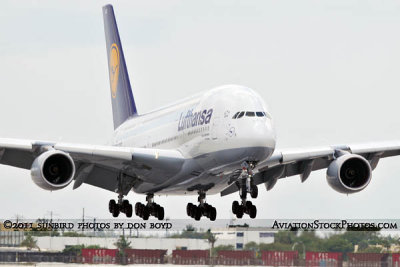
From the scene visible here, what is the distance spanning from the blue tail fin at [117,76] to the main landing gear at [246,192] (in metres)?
15.4

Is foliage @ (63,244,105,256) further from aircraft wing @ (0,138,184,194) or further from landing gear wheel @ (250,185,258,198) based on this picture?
landing gear wheel @ (250,185,258,198)

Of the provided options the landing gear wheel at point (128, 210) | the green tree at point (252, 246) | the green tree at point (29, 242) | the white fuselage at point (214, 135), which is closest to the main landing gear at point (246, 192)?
the white fuselage at point (214, 135)

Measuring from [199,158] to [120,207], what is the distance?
9681mm

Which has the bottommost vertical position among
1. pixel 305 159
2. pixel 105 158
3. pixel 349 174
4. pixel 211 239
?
pixel 211 239

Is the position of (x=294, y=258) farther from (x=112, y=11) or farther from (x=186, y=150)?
(x=112, y=11)

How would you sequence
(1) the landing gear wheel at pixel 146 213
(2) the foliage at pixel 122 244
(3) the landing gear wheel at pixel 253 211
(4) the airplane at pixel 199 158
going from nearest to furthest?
(4) the airplane at pixel 199 158, (3) the landing gear wheel at pixel 253 211, (2) the foliage at pixel 122 244, (1) the landing gear wheel at pixel 146 213

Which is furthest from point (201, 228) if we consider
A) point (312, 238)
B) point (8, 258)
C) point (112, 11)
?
point (112, 11)

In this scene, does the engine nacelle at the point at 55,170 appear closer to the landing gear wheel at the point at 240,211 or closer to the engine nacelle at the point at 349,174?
the landing gear wheel at the point at 240,211

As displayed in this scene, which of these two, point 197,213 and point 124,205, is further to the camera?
point 124,205

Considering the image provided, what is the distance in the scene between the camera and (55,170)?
47.5m

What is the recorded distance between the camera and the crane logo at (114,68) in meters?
69.9

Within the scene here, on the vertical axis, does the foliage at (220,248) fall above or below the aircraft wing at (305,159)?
below

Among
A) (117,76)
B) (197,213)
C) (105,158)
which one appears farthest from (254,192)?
(117,76)

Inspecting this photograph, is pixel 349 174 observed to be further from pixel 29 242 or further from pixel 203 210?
pixel 29 242
